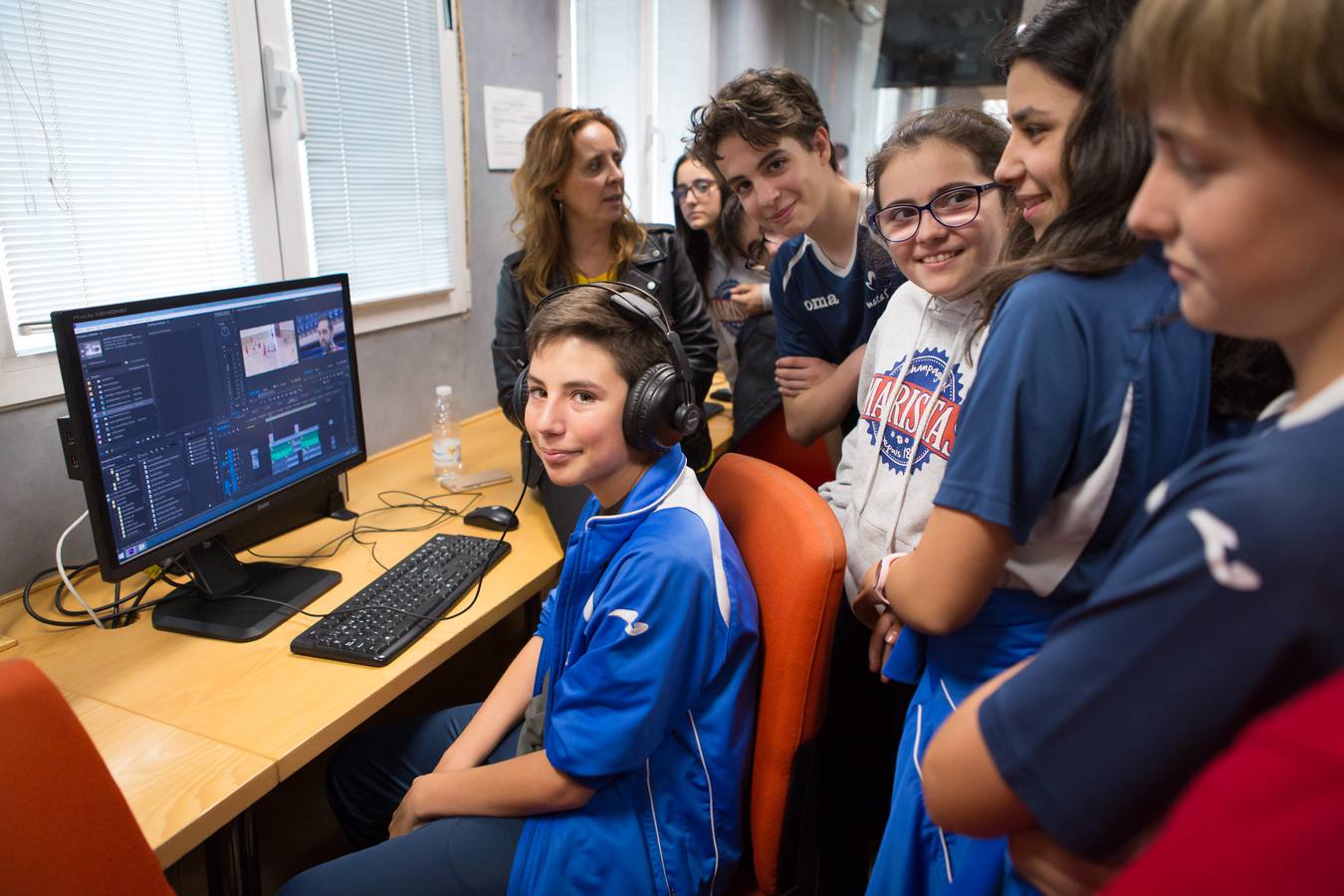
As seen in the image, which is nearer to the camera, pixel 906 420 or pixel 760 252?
pixel 906 420

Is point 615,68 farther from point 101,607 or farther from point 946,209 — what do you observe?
point 101,607

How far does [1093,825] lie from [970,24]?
3924 millimetres

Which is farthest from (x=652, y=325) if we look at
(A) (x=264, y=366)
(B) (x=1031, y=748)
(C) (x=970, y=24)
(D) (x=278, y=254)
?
(C) (x=970, y=24)

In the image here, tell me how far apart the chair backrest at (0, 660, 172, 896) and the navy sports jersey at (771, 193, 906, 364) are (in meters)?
1.41

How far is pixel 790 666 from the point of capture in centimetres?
105

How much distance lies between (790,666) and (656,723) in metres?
0.19

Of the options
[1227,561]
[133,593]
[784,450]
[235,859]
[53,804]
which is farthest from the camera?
[784,450]

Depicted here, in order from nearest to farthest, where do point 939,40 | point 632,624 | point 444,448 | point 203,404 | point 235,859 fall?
point 632,624 → point 235,859 → point 203,404 → point 444,448 → point 939,40

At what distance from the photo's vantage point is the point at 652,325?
4.16 feet

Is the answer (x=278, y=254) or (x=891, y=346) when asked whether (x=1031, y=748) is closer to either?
Result: (x=891, y=346)

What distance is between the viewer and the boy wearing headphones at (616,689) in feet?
3.34

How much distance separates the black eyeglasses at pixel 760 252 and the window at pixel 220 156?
A: 0.92m

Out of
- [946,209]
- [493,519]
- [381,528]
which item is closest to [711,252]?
[493,519]

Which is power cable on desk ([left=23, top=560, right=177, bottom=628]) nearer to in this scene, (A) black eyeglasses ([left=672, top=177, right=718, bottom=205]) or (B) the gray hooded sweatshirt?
(B) the gray hooded sweatshirt
